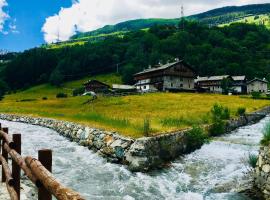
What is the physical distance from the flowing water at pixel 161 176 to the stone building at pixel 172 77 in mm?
86885

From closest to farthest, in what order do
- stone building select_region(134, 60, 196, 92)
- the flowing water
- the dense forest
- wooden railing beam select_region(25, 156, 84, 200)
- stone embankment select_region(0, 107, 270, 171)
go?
1. wooden railing beam select_region(25, 156, 84, 200)
2. the flowing water
3. stone embankment select_region(0, 107, 270, 171)
4. stone building select_region(134, 60, 196, 92)
5. the dense forest

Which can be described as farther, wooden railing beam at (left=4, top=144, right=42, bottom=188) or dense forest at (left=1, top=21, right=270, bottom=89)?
dense forest at (left=1, top=21, right=270, bottom=89)

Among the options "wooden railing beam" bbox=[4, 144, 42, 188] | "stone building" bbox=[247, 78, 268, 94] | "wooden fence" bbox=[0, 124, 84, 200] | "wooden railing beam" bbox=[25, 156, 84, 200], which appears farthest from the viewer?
"stone building" bbox=[247, 78, 268, 94]

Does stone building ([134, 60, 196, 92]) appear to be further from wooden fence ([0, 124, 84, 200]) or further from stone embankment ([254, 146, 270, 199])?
wooden fence ([0, 124, 84, 200])

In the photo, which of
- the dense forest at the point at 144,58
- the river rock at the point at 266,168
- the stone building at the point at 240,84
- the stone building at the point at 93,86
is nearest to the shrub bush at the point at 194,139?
the river rock at the point at 266,168

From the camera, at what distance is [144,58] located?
171 meters

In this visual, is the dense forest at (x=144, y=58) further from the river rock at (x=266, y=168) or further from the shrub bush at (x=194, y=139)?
the river rock at (x=266, y=168)

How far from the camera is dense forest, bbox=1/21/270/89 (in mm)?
162625

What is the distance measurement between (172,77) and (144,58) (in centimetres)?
5855

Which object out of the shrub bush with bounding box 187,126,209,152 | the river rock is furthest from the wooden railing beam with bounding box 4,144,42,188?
the shrub bush with bounding box 187,126,209,152

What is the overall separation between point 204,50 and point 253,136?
468ft

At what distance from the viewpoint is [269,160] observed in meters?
13.9

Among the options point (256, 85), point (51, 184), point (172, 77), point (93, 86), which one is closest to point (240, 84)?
point (256, 85)

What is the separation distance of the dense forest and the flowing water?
127 metres
